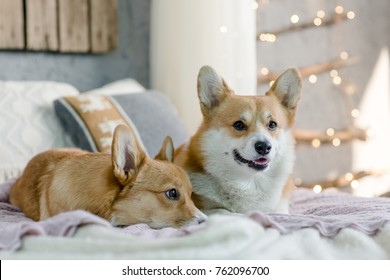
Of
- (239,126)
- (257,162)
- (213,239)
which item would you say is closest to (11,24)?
(239,126)

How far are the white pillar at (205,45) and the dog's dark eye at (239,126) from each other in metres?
1.23

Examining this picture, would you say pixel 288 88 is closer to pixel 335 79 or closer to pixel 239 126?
pixel 239 126

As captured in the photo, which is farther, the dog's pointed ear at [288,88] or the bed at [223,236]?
the dog's pointed ear at [288,88]

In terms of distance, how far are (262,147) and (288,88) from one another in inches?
13.2

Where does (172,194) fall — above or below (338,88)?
below

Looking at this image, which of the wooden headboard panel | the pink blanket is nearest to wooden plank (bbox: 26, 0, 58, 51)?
the wooden headboard panel

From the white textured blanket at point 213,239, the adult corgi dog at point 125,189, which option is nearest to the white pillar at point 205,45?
the adult corgi dog at point 125,189

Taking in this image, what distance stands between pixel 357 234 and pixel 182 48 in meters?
1.94

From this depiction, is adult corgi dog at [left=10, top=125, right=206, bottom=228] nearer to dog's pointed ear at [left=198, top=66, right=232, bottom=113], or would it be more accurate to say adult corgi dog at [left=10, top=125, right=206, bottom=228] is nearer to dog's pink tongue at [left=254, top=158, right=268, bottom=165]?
dog's pink tongue at [left=254, top=158, right=268, bottom=165]

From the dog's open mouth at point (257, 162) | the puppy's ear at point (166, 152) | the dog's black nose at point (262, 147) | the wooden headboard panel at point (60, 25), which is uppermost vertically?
the wooden headboard panel at point (60, 25)

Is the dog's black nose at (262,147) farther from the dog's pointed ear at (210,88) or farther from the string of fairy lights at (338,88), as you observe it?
the string of fairy lights at (338,88)

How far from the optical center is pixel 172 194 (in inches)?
62.3

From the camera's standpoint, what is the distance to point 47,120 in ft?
8.29

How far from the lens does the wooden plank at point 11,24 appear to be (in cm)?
285
